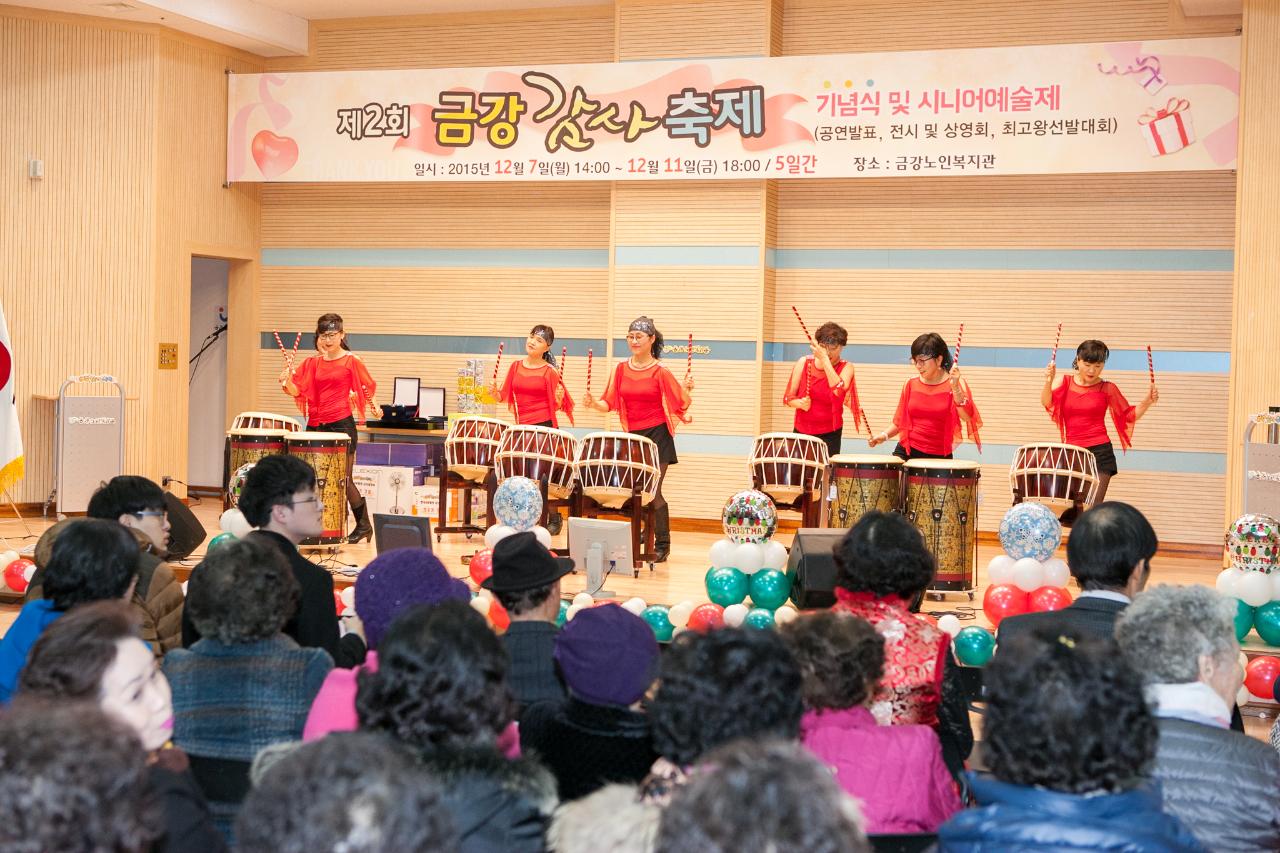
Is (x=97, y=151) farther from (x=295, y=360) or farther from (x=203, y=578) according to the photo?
(x=203, y=578)

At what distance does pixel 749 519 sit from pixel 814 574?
1114 mm

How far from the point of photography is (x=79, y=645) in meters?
2.24

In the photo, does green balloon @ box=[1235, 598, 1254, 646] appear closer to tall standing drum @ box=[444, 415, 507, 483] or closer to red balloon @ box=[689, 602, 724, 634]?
red balloon @ box=[689, 602, 724, 634]

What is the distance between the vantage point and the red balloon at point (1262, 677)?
5.59 meters

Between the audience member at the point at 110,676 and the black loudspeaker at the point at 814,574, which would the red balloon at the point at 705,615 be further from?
the audience member at the point at 110,676

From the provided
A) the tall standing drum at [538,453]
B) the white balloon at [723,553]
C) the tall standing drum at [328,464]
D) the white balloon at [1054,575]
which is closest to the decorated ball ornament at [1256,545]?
the white balloon at [1054,575]

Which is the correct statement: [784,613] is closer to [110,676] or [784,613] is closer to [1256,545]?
[1256,545]

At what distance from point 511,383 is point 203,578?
6.24m

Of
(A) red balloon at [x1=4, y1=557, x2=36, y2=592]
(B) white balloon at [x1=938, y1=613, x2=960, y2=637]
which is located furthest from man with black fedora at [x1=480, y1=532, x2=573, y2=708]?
(A) red balloon at [x1=4, y1=557, x2=36, y2=592]

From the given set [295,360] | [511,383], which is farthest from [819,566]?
[295,360]

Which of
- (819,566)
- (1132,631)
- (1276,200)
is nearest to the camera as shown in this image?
(1132,631)

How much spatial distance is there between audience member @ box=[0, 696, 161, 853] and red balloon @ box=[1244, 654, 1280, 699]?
5158 mm

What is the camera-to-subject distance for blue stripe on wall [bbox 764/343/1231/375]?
9.45m

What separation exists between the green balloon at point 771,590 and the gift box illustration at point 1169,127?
4200mm
